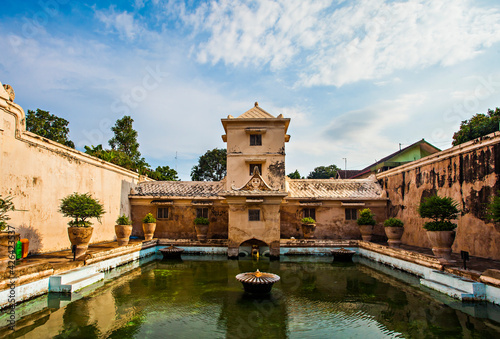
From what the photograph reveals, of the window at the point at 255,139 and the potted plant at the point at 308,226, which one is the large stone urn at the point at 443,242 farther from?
the window at the point at 255,139

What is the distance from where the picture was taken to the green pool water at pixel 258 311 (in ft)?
16.8

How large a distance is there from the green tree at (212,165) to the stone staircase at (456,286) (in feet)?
109

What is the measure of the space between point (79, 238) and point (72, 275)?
1.26m

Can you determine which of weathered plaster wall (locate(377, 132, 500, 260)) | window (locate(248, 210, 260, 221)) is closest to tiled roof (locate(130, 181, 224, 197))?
window (locate(248, 210, 260, 221))

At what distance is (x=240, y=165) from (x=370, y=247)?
317 inches

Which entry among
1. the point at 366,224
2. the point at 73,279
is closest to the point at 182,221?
the point at 73,279

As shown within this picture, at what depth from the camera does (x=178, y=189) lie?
1783cm

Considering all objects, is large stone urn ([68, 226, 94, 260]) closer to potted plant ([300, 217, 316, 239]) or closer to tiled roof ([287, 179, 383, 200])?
potted plant ([300, 217, 316, 239])

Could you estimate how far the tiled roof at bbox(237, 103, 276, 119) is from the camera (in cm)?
1739

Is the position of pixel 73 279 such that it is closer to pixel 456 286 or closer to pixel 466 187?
pixel 456 286

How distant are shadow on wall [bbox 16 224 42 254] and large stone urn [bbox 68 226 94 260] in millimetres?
1797

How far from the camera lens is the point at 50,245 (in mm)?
10141

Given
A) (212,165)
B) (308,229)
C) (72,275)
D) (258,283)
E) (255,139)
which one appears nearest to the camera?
(258,283)

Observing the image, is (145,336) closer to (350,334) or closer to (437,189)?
(350,334)
